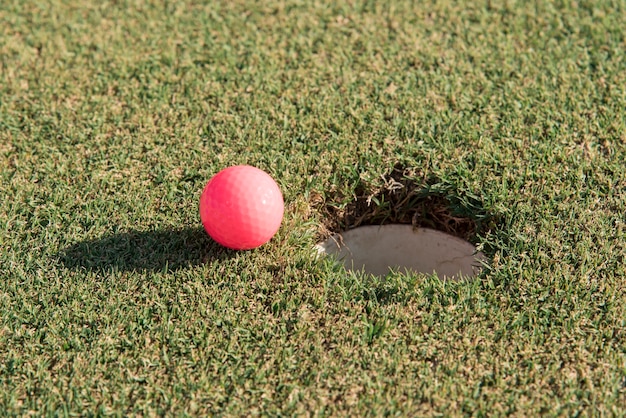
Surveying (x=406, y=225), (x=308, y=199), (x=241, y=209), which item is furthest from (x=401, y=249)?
(x=241, y=209)

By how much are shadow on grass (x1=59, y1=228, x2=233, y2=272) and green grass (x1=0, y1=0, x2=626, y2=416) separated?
11mm

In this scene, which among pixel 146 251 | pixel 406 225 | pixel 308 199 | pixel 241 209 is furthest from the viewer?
pixel 406 225

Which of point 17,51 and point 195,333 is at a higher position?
point 17,51

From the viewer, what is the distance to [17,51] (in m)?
4.56

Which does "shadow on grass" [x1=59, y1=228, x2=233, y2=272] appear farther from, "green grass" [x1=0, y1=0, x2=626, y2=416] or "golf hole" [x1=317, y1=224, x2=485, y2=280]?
"golf hole" [x1=317, y1=224, x2=485, y2=280]

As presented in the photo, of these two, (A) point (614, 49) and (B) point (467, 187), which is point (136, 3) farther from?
(A) point (614, 49)

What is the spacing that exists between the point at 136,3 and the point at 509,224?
9.52ft

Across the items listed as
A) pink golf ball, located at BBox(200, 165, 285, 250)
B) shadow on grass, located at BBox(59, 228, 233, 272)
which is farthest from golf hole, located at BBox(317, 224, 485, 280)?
shadow on grass, located at BBox(59, 228, 233, 272)

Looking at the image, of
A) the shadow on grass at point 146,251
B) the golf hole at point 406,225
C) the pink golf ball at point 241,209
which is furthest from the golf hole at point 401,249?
the shadow on grass at point 146,251

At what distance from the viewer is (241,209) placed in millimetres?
3186

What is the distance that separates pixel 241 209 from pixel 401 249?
108 cm

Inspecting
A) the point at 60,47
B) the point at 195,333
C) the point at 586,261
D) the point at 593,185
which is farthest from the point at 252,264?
the point at 60,47

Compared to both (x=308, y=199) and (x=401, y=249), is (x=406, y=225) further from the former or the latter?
(x=308, y=199)

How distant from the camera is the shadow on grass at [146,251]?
3326mm
